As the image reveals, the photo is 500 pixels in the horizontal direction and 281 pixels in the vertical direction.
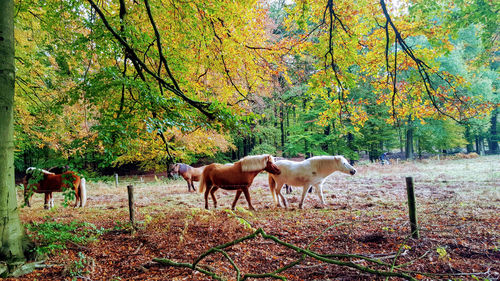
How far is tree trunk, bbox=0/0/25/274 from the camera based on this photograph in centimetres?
297

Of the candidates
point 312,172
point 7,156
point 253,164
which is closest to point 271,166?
point 253,164

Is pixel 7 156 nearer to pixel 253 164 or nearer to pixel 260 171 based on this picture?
pixel 253 164

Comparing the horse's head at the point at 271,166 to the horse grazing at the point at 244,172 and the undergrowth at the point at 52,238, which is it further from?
the undergrowth at the point at 52,238

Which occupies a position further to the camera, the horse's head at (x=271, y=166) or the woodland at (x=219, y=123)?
the horse's head at (x=271, y=166)

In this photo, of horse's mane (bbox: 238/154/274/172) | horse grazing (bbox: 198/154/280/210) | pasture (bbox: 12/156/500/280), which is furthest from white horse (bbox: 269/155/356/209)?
pasture (bbox: 12/156/500/280)

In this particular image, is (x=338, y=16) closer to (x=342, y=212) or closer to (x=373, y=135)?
(x=342, y=212)

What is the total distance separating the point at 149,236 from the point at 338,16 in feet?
18.9

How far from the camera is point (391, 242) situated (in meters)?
3.82

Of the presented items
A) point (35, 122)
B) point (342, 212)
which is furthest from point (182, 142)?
point (342, 212)

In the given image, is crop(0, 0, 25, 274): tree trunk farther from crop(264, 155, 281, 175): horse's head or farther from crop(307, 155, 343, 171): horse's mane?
crop(307, 155, 343, 171): horse's mane

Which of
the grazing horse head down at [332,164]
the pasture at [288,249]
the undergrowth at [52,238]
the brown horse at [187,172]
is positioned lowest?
the pasture at [288,249]

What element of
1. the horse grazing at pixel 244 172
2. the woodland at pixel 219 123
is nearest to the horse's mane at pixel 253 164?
the horse grazing at pixel 244 172

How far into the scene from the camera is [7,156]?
10.0 feet

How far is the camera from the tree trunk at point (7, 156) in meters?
2.97
